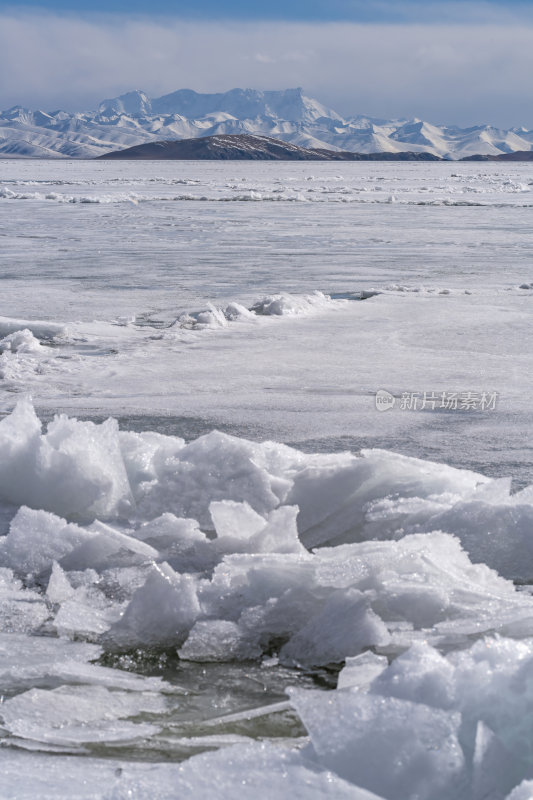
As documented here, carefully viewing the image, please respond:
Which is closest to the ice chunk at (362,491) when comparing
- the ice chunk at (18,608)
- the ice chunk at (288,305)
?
the ice chunk at (18,608)

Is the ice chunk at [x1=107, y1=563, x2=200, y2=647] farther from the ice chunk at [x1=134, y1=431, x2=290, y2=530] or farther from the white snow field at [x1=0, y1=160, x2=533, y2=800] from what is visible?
the ice chunk at [x1=134, y1=431, x2=290, y2=530]

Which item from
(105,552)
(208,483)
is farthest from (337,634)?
(208,483)

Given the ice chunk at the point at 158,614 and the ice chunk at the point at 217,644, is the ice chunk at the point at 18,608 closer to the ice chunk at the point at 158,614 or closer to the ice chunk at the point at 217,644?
the ice chunk at the point at 158,614

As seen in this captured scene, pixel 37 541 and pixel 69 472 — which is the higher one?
pixel 69 472

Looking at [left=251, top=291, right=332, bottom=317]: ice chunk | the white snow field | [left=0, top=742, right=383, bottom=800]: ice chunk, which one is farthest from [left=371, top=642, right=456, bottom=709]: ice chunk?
[left=251, top=291, right=332, bottom=317]: ice chunk

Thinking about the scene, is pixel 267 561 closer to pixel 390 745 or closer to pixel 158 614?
pixel 158 614

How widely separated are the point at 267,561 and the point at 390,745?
2.91 feet

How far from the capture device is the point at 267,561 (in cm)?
233

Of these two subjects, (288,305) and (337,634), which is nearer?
(337,634)

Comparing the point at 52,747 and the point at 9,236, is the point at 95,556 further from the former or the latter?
the point at 9,236

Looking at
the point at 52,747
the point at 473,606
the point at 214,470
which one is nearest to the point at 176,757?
the point at 52,747

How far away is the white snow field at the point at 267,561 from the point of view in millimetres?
1533

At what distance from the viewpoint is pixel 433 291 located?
8453 millimetres

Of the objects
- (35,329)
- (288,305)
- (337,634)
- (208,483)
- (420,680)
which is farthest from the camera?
(288,305)
